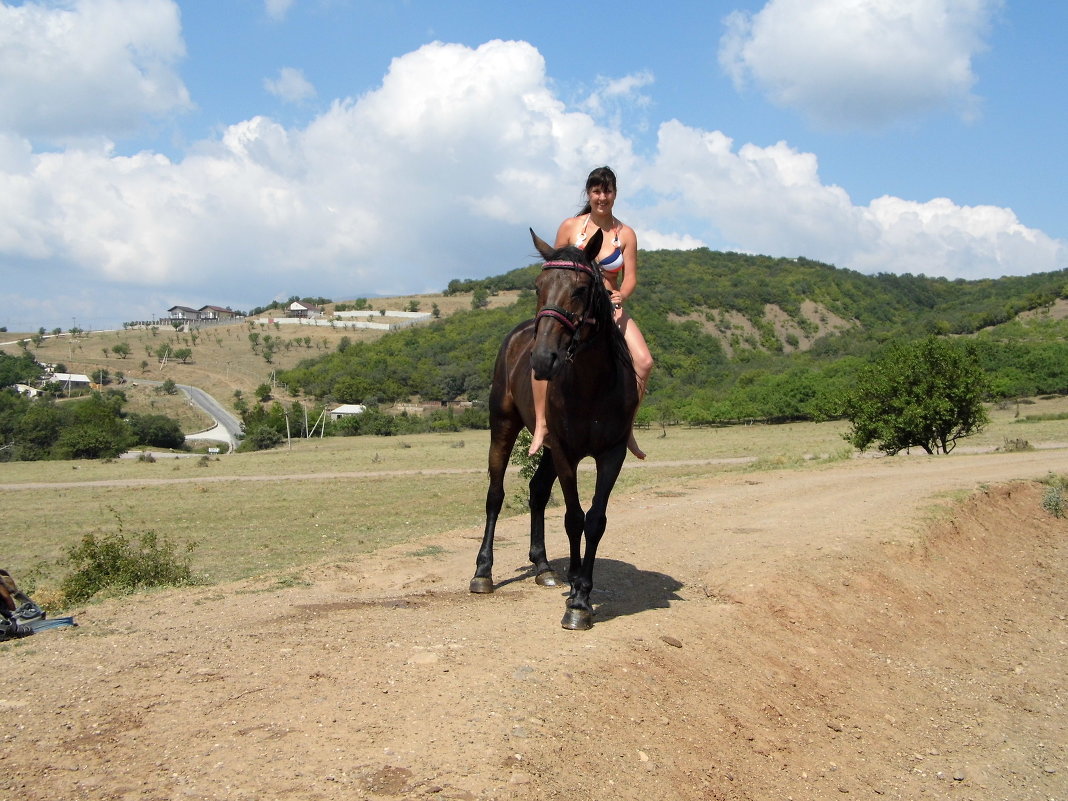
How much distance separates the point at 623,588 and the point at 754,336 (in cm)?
11153

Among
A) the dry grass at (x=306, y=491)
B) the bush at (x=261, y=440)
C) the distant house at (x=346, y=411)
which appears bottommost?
the dry grass at (x=306, y=491)

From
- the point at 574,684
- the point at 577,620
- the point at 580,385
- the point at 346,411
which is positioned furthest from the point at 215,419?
the point at 574,684

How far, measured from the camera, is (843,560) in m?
9.09

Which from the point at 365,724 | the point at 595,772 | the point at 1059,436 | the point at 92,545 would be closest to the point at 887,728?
the point at 595,772

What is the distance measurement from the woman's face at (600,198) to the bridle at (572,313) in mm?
1129

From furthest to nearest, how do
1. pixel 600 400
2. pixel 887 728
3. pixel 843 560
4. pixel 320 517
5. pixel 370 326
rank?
pixel 370 326 < pixel 320 517 < pixel 843 560 < pixel 600 400 < pixel 887 728

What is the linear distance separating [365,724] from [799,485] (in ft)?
42.2

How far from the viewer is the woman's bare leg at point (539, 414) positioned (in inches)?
260

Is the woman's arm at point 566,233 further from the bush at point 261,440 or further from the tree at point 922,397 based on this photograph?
the bush at point 261,440

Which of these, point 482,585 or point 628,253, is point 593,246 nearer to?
point 628,253

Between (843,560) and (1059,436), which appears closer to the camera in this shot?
(843,560)

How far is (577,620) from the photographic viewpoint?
621cm

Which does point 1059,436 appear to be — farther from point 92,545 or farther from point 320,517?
point 92,545

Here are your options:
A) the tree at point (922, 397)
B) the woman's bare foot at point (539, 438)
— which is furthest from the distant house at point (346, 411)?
the woman's bare foot at point (539, 438)
